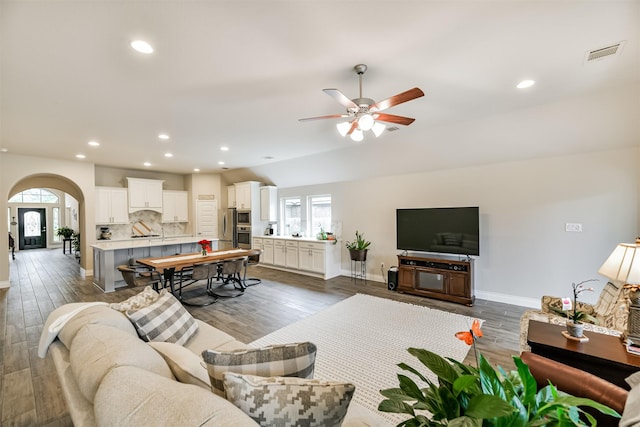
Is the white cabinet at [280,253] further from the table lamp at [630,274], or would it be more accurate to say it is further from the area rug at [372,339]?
the table lamp at [630,274]

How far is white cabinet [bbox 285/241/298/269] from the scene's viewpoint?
264 inches

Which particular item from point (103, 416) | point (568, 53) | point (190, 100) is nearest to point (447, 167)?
point (568, 53)

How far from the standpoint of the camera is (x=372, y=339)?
10.4 feet

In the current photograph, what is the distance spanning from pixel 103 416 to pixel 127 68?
2.76m

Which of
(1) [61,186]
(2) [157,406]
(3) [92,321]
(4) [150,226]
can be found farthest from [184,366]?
(1) [61,186]

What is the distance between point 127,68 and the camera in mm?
2459

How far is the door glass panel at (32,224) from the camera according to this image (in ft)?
41.5

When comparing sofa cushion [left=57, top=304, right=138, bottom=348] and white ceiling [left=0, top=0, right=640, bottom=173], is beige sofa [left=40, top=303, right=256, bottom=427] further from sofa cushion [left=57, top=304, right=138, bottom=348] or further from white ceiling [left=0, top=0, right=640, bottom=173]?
white ceiling [left=0, top=0, right=640, bottom=173]

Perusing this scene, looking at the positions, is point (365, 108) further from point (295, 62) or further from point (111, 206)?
point (111, 206)

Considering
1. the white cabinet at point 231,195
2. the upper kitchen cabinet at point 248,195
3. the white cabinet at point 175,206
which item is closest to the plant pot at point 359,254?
the upper kitchen cabinet at point 248,195

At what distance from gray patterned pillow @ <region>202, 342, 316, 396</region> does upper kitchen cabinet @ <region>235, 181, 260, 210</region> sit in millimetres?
6885

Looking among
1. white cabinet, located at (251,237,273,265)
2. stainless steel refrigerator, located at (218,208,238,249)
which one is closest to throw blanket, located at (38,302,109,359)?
white cabinet, located at (251,237,273,265)

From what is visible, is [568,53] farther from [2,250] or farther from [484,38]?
[2,250]

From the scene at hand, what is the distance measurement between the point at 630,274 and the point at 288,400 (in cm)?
263
